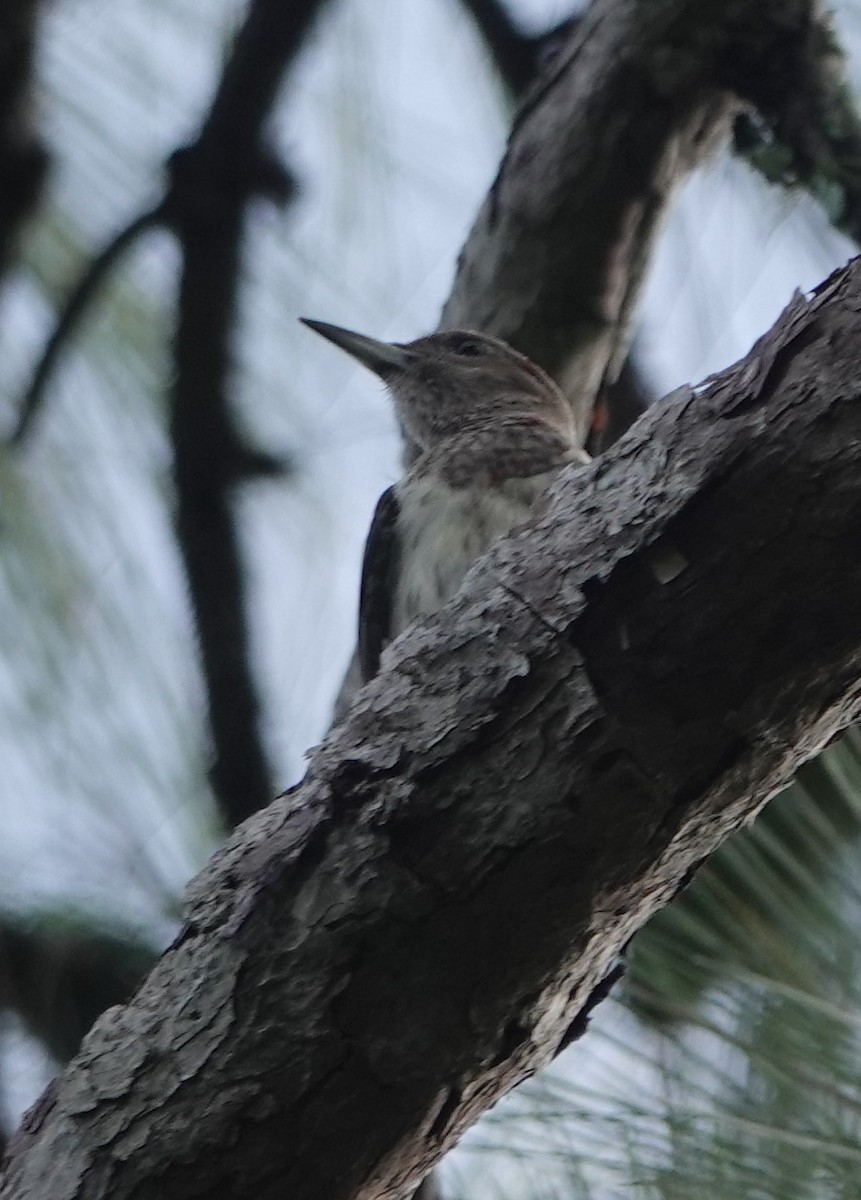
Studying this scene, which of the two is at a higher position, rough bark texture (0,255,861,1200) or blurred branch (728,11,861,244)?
blurred branch (728,11,861,244)

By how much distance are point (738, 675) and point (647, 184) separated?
4.98ft

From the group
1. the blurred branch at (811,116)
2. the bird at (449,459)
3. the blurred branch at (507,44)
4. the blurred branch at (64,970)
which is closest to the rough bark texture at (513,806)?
the bird at (449,459)

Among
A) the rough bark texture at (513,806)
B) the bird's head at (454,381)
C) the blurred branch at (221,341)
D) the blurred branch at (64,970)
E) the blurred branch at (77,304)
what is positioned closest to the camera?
Result: the rough bark texture at (513,806)

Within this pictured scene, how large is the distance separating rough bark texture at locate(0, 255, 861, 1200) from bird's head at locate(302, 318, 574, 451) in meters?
1.46

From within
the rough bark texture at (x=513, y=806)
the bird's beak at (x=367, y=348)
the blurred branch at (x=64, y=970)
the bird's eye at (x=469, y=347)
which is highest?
the bird's beak at (x=367, y=348)

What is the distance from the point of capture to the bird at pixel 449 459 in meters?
2.50

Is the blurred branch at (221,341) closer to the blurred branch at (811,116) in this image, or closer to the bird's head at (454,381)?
the bird's head at (454,381)

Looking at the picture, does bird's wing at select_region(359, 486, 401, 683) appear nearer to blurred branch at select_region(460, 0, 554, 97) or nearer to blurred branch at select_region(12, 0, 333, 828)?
blurred branch at select_region(12, 0, 333, 828)

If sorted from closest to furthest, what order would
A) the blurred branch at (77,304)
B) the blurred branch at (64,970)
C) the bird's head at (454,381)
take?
the blurred branch at (64,970) → the blurred branch at (77,304) → the bird's head at (454,381)

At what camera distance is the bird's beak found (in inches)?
116

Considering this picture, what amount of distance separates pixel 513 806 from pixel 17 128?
1.69 metres

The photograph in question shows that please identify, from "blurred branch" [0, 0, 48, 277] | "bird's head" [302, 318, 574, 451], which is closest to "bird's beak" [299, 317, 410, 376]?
"bird's head" [302, 318, 574, 451]

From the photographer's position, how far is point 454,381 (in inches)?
126

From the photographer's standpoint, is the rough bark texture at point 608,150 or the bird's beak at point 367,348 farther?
the bird's beak at point 367,348
